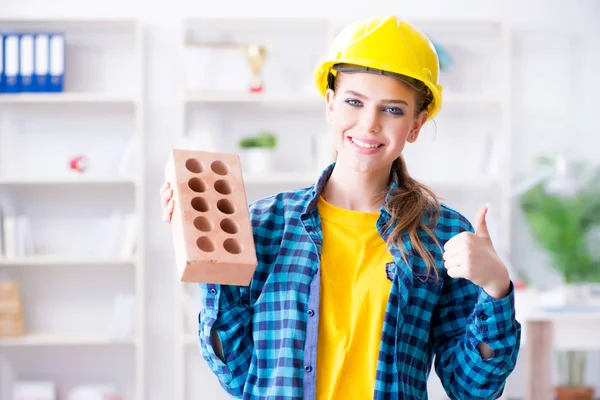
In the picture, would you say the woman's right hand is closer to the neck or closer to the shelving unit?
the neck

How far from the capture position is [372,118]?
1312 mm

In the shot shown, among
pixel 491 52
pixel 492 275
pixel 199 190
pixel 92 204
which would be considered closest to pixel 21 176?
pixel 92 204

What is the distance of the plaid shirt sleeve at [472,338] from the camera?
1.31 meters

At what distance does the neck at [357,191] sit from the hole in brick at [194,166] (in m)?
0.25

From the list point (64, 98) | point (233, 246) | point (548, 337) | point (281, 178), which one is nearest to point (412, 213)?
point (233, 246)

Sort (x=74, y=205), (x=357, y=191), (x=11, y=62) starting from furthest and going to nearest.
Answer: (x=74, y=205) → (x=11, y=62) → (x=357, y=191)

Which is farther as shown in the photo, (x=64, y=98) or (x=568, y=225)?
(x=568, y=225)

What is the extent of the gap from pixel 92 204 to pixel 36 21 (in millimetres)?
1006

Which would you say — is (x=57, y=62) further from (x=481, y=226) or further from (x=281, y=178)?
(x=481, y=226)

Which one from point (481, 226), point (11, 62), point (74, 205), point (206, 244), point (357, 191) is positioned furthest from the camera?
point (74, 205)

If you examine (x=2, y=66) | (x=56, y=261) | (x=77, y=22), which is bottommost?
(x=56, y=261)

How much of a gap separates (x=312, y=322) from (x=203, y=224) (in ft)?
0.78

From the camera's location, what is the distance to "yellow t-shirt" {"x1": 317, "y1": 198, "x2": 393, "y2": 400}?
1.28 meters

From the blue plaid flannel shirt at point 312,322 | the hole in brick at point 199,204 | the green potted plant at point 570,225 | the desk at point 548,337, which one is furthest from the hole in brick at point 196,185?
the green potted plant at point 570,225
